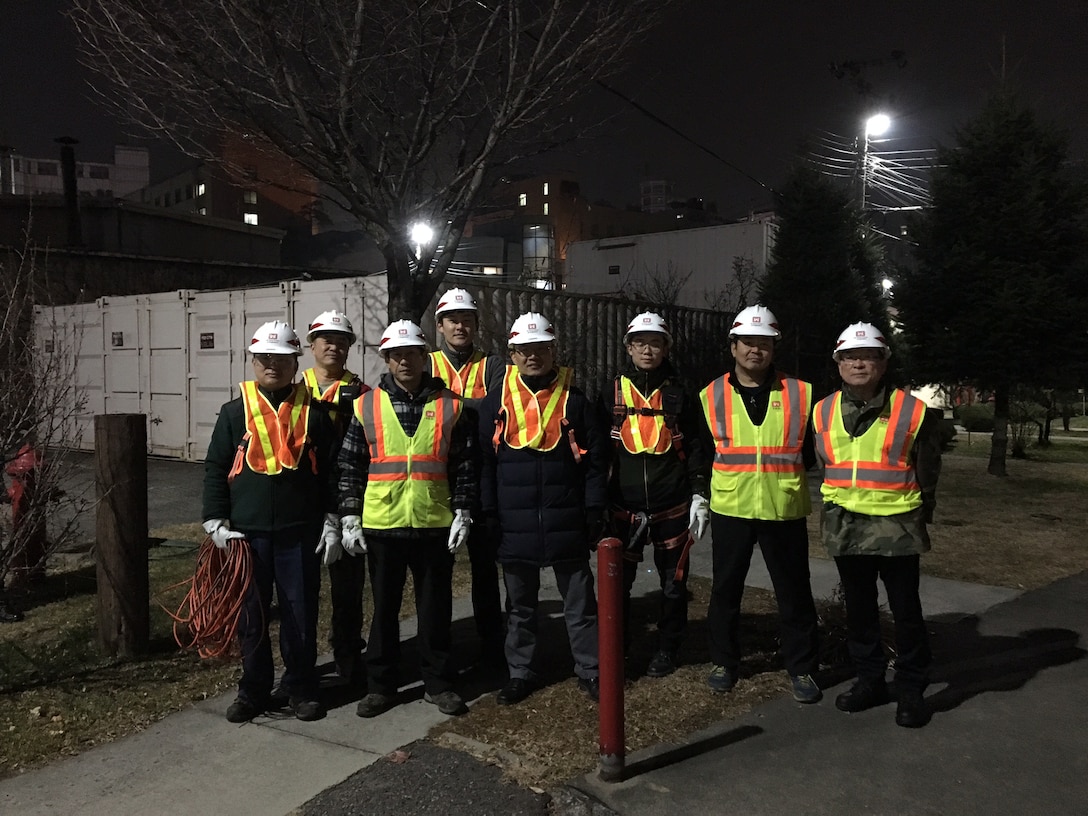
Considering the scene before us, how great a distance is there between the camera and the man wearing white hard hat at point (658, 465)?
15.7 ft

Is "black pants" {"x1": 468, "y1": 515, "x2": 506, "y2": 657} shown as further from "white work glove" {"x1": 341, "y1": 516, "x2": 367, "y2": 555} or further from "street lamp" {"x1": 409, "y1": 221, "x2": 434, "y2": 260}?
"street lamp" {"x1": 409, "y1": 221, "x2": 434, "y2": 260}

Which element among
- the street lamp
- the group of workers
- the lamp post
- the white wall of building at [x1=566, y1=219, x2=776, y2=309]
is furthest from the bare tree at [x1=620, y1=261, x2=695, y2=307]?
the group of workers

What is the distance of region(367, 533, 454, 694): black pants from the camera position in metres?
4.40

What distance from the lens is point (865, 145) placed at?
24.3 m

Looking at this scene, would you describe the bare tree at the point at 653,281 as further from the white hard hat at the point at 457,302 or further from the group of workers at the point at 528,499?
the group of workers at the point at 528,499

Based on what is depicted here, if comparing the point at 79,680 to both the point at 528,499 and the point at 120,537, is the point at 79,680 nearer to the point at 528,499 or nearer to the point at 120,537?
the point at 120,537

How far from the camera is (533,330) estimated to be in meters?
4.50

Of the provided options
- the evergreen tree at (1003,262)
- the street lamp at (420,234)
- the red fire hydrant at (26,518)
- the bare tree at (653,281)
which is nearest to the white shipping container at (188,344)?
the street lamp at (420,234)

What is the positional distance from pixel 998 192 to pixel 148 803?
14.4m

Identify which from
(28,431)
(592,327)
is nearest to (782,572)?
(28,431)

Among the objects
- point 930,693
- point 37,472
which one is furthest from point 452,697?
point 37,472

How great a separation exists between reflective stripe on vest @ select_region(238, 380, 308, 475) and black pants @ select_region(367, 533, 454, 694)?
59 cm

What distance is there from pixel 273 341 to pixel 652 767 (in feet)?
9.00

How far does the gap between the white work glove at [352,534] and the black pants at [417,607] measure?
0.07m
